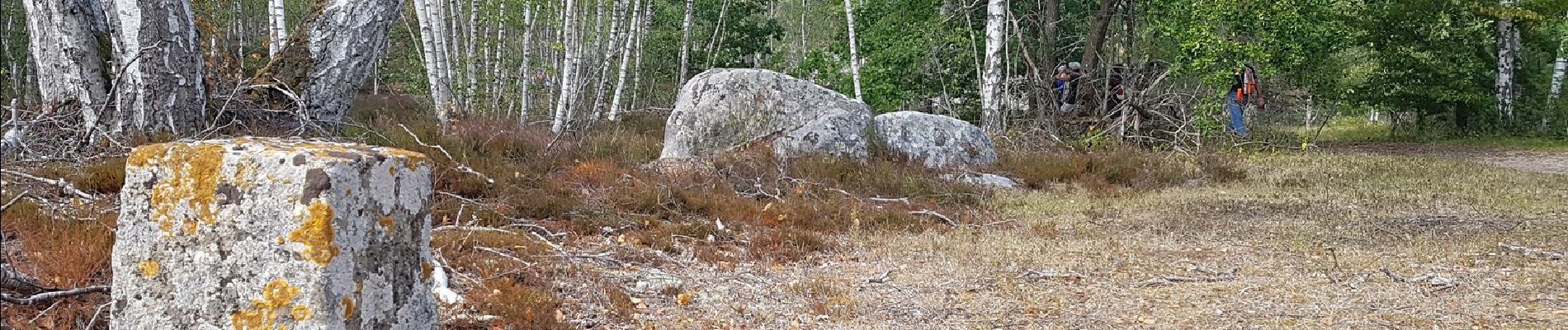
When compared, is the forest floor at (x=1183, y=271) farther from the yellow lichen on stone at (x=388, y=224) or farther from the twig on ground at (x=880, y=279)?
the yellow lichen on stone at (x=388, y=224)

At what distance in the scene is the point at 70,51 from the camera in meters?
6.75

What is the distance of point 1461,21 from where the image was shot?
1861cm

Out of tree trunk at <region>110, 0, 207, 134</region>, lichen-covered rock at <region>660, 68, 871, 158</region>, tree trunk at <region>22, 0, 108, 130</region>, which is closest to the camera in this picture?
tree trunk at <region>110, 0, 207, 134</region>

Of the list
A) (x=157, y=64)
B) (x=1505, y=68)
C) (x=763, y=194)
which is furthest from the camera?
(x=1505, y=68)

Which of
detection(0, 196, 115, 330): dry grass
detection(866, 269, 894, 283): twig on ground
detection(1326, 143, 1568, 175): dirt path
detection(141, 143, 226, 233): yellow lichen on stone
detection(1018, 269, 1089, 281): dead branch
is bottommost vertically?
detection(866, 269, 894, 283): twig on ground

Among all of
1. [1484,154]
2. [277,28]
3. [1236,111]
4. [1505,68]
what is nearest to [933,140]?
[1236,111]

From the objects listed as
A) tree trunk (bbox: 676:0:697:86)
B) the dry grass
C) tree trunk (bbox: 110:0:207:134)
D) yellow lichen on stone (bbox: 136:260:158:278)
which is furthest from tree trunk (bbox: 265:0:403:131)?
tree trunk (bbox: 676:0:697:86)

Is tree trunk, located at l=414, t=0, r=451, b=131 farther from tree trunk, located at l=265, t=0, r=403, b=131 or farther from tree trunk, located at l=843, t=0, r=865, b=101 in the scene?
tree trunk, located at l=843, t=0, r=865, b=101

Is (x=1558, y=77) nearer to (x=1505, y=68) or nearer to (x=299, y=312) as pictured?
(x=1505, y=68)

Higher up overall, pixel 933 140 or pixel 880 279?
pixel 933 140

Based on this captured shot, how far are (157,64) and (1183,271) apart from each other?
6.44 metres

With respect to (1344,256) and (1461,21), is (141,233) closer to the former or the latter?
(1344,256)

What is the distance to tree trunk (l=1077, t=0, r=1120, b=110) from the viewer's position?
47.6ft

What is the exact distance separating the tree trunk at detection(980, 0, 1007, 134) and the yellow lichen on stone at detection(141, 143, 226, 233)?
1108 cm
